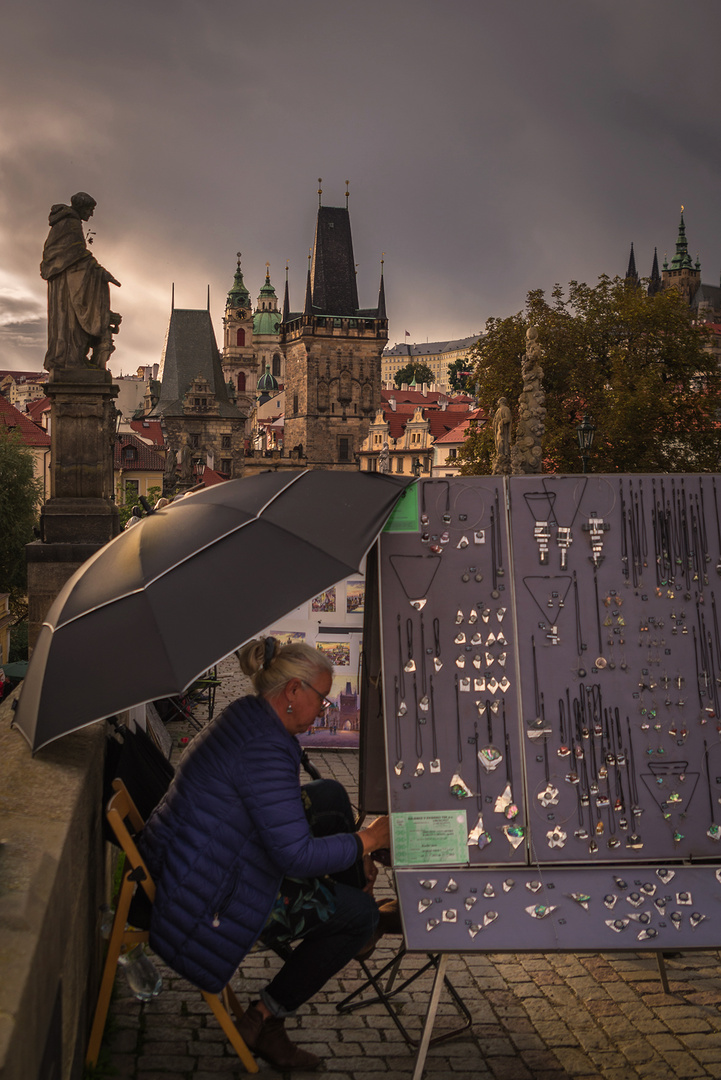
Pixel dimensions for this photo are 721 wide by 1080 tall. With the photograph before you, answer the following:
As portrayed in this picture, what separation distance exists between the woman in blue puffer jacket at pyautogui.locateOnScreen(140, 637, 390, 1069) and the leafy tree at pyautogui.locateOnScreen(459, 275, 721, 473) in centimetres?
2644

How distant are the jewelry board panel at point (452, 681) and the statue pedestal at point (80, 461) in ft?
22.5

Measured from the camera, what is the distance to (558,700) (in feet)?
12.1

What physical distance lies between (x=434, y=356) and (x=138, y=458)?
129m

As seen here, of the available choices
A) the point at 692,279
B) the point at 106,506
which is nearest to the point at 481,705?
the point at 106,506

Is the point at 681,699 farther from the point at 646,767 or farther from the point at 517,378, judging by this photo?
the point at 517,378

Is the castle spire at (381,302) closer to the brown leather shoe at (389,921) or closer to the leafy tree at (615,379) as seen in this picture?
the leafy tree at (615,379)

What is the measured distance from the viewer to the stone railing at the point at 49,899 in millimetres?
2127

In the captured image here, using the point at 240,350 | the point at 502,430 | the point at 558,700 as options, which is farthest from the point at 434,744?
the point at 240,350

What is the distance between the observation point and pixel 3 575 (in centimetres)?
3462

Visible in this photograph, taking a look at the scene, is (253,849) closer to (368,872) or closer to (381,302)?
(368,872)

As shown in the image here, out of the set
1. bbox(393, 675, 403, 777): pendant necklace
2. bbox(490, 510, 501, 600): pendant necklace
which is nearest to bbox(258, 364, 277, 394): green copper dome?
bbox(490, 510, 501, 600): pendant necklace

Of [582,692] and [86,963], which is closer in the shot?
[86,963]

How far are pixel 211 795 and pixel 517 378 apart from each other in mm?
29242

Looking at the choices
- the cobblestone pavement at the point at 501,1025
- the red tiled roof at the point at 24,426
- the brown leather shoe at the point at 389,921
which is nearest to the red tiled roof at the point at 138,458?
the red tiled roof at the point at 24,426
